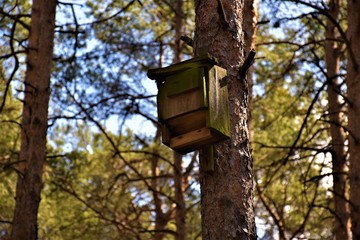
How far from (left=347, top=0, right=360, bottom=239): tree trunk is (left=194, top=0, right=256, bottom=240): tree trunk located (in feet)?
12.3

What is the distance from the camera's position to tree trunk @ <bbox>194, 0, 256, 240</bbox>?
12.5 ft

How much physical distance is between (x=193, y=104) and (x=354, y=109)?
4344 mm

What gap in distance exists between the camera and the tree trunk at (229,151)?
379cm

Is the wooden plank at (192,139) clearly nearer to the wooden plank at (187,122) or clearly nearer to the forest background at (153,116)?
the wooden plank at (187,122)

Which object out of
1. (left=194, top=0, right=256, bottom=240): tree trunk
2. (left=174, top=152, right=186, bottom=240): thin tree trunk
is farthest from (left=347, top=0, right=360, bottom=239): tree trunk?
(left=194, top=0, right=256, bottom=240): tree trunk

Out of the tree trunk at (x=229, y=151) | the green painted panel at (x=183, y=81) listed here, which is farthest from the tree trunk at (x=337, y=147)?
the green painted panel at (x=183, y=81)

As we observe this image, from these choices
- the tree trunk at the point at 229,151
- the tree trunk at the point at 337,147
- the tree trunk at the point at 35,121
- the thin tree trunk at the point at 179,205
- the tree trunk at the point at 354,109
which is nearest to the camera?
the tree trunk at the point at 229,151

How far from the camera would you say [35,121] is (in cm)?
754

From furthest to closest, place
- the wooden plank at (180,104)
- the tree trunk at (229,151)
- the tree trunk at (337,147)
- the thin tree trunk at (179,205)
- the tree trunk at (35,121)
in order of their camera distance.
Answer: the thin tree trunk at (179,205)
the tree trunk at (337,147)
the tree trunk at (35,121)
the wooden plank at (180,104)
the tree trunk at (229,151)

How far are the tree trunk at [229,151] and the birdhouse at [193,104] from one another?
129 millimetres

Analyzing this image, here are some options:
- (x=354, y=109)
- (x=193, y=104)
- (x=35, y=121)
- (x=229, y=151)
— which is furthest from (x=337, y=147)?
(x=193, y=104)

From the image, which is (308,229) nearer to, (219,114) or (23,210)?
(23,210)

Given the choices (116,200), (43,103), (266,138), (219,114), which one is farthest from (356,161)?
(116,200)

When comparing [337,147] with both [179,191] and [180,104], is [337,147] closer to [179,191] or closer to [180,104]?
[179,191]
